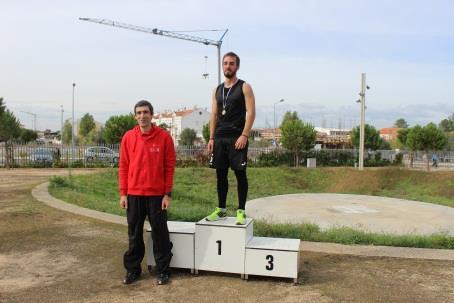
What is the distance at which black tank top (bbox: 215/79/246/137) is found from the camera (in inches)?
202

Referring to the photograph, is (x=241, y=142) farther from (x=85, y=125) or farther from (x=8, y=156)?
(x=85, y=125)

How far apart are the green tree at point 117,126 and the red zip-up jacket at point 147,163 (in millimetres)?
33029

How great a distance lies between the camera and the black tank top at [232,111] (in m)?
5.12

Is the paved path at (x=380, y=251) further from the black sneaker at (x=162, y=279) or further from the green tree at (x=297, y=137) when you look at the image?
the green tree at (x=297, y=137)

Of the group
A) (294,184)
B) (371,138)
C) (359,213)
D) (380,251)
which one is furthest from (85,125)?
(380,251)

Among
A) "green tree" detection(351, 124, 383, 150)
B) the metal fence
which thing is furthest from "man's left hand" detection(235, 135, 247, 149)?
"green tree" detection(351, 124, 383, 150)

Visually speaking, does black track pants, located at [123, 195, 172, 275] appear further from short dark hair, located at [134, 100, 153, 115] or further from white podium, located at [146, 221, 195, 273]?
short dark hair, located at [134, 100, 153, 115]

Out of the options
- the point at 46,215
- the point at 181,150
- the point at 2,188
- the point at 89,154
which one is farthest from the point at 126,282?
the point at 181,150

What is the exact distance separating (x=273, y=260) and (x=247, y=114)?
1594 millimetres

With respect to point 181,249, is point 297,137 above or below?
above

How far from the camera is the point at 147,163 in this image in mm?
4699

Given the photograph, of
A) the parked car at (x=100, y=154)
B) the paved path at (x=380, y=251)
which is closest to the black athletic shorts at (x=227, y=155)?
the paved path at (x=380, y=251)

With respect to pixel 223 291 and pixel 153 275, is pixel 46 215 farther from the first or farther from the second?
pixel 223 291

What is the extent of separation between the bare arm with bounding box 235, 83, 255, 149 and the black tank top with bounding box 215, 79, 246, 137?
0.19ft
